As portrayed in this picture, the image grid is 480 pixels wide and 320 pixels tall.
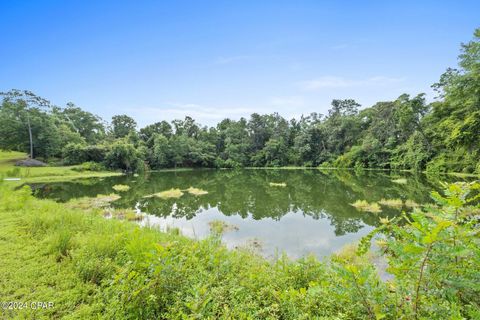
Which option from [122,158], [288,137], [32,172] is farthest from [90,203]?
[288,137]

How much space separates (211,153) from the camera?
45.4m

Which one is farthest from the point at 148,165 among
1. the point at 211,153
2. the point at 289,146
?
the point at 289,146

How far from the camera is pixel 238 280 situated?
2.93 meters

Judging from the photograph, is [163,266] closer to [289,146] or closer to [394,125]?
[394,125]

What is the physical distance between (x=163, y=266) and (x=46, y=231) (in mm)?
3759

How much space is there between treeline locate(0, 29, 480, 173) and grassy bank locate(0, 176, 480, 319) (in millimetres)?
23420

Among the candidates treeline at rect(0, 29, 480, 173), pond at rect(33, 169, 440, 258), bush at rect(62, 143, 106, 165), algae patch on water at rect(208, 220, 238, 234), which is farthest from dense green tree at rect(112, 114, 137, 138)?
algae patch on water at rect(208, 220, 238, 234)

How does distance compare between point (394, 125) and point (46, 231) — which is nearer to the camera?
point (46, 231)

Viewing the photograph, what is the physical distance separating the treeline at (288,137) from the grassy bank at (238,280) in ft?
76.8

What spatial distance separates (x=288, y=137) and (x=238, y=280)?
48.5 m

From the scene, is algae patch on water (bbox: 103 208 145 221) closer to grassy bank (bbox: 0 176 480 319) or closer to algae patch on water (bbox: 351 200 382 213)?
grassy bank (bbox: 0 176 480 319)

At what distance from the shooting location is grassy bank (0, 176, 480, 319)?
131 centimetres

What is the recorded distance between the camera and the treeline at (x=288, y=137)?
22.4m

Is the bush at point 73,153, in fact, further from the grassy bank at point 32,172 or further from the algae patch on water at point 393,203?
the algae patch on water at point 393,203
